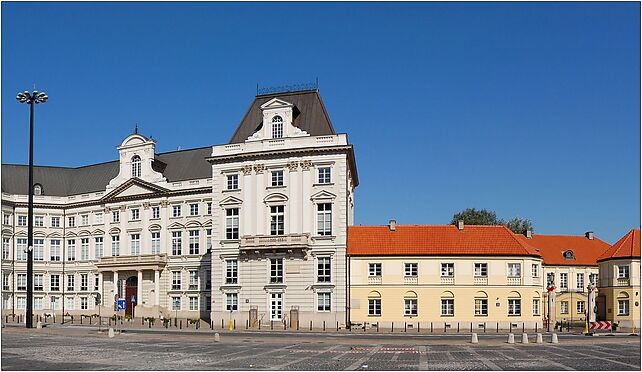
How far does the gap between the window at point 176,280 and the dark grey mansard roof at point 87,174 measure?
10113 millimetres

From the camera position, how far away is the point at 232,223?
73375 mm

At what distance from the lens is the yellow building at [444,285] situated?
69.0m

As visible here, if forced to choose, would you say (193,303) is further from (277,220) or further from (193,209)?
(277,220)

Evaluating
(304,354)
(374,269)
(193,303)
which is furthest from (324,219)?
(304,354)

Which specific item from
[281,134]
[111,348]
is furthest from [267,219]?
[111,348]

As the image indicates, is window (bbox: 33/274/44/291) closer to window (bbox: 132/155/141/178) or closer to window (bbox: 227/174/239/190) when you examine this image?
window (bbox: 132/155/141/178)

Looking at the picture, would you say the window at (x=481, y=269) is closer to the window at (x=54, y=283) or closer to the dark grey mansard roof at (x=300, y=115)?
the dark grey mansard roof at (x=300, y=115)

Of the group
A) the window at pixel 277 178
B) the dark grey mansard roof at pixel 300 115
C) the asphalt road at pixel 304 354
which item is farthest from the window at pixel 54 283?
the asphalt road at pixel 304 354

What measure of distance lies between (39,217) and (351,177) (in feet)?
127

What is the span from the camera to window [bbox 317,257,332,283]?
230 feet

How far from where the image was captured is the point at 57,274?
9488 centimetres

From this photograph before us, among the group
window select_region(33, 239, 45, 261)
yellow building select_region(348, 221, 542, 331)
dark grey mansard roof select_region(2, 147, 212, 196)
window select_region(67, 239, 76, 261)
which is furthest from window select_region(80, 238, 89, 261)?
yellow building select_region(348, 221, 542, 331)

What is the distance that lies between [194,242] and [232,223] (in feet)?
44.5

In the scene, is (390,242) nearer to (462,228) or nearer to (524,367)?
(462,228)
